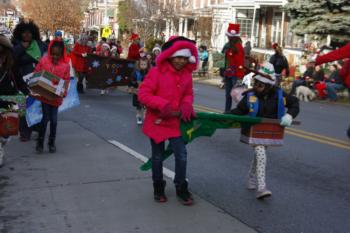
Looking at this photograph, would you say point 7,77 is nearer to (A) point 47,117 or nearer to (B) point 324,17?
(A) point 47,117

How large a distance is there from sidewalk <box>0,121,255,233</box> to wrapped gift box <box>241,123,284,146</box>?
87 cm

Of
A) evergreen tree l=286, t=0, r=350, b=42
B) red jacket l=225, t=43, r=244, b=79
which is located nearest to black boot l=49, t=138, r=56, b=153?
red jacket l=225, t=43, r=244, b=79

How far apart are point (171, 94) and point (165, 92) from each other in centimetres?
6

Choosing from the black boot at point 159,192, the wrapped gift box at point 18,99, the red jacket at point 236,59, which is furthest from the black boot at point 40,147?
the red jacket at point 236,59

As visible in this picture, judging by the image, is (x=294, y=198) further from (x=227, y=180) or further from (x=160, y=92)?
(x=160, y=92)

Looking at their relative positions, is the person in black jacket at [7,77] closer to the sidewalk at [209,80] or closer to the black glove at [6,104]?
the black glove at [6,104]

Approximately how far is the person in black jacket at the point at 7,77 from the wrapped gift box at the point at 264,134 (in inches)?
118

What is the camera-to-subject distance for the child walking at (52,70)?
7.97m

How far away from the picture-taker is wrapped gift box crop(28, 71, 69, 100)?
7840mm

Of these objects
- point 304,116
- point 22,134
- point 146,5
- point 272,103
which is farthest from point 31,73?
point 146,5

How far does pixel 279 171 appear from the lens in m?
7.48

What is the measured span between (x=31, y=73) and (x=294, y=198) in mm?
4696

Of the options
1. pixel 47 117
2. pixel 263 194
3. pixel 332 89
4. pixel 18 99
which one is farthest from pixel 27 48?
pixel 332 89

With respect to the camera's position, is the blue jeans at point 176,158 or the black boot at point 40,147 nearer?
the blue jeans at point 176,158
